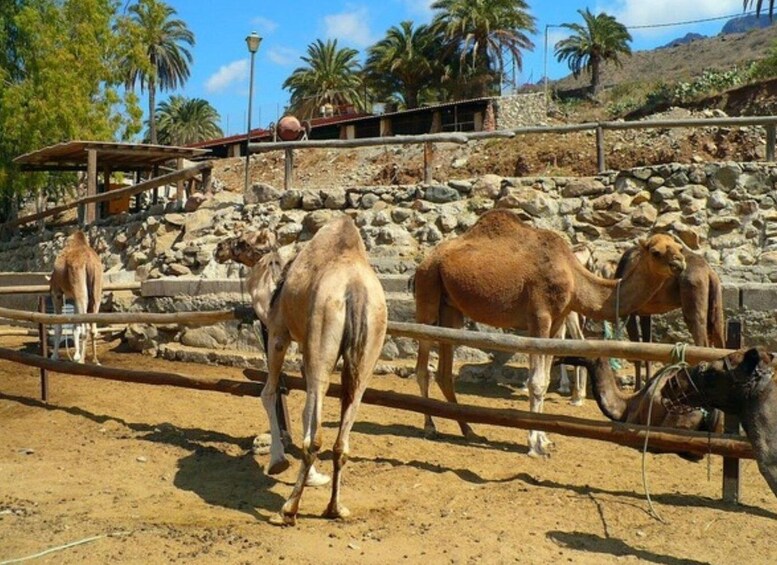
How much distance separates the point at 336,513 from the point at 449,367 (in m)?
2.82

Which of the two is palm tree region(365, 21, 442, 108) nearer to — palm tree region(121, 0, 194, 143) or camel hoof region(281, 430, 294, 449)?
palm tree region(121, 0, 194, 143)

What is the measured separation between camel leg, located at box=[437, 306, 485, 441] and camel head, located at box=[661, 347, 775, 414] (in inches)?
111

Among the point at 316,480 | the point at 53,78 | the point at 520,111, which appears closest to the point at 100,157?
the point at 53,78

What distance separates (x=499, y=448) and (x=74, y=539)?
3.60 metres

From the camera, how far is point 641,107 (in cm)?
3875

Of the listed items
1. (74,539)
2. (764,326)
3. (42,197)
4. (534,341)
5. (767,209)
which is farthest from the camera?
(42,197)

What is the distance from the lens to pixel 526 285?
24.9ft

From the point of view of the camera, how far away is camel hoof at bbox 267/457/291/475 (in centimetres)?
603

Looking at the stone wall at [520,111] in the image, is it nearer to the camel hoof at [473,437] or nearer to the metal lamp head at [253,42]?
the metal lamp head at [253,42]

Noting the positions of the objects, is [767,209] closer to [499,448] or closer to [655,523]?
[499,448]

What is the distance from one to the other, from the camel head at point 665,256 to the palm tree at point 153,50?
28208 millimetres

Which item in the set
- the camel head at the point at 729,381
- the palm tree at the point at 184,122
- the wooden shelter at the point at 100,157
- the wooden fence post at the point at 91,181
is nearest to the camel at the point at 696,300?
the camel head at the point at 729,381

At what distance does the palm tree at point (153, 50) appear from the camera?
31.9 m

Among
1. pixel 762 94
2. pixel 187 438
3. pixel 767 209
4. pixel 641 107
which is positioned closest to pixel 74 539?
pixel 187 438
